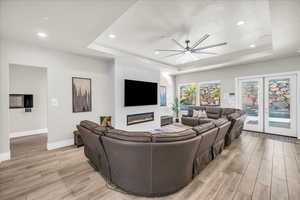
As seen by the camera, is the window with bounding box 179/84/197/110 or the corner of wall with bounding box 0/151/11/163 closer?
the corner of wall with bounding box 0/151/11/163

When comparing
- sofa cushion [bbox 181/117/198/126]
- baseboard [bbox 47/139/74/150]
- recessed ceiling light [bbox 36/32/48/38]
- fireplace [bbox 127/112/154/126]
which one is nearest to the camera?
recessed ceiling light [bbox 36/32/48/38]

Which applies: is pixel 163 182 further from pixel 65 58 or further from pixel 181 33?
pixel 65 58

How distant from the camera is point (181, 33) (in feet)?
10.7

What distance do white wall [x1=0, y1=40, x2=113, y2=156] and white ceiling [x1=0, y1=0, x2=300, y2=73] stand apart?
13.0 inches

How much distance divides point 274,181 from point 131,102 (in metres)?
4.10

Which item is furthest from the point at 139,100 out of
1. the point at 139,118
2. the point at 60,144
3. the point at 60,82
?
the point at 60,144

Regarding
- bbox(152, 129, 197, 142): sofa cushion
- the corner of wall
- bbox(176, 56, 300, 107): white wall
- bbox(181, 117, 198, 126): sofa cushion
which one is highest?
bbox(176, 56, 300, 107): white wall

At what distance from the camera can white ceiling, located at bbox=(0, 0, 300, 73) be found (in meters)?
2.04

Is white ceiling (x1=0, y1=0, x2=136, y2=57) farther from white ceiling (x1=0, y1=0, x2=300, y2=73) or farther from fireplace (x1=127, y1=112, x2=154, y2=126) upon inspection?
fireplace (x1=127, y1=112, x2=154, y2=126)

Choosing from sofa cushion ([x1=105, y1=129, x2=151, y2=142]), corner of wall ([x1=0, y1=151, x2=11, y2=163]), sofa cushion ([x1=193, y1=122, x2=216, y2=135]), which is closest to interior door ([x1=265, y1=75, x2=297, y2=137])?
sofa cushion ([x1=193, y1=122, x2=216, y2=135])

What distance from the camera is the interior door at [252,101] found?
5105 millimetres

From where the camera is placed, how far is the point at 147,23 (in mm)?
2801

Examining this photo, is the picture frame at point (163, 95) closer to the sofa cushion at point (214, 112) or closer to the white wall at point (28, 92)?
the sofa cushion at point (214, 112)

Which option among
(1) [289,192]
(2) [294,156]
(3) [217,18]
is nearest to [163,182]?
(1) [289,192]
